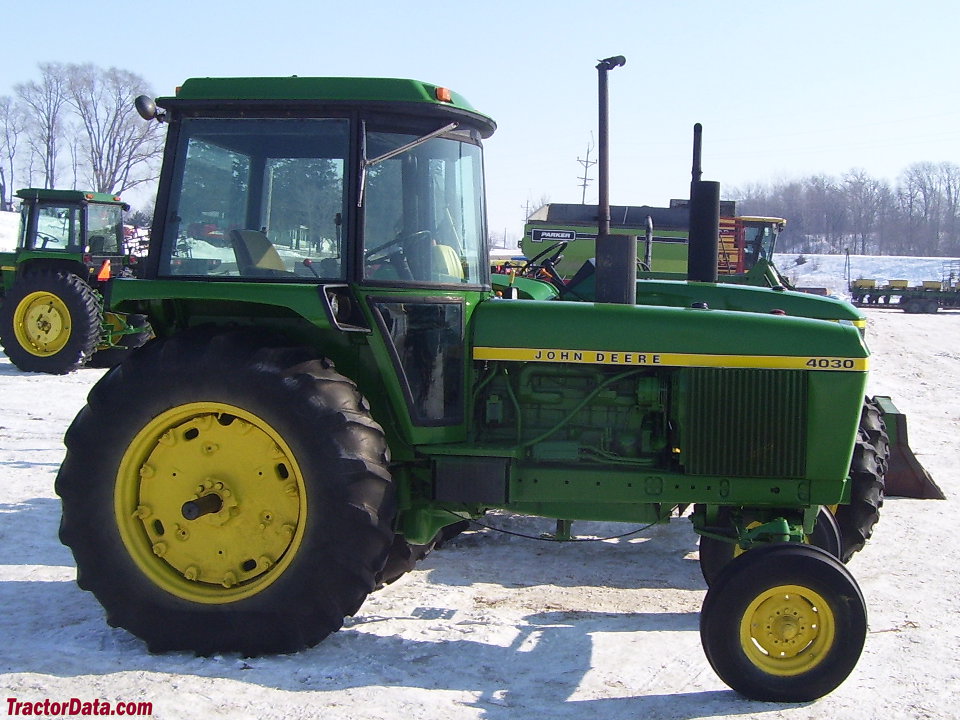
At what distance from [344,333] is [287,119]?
0.96 meters

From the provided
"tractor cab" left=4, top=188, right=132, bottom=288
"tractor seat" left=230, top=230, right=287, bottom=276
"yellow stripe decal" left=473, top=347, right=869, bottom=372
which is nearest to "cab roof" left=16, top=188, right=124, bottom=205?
"tractor cab" left=4, top=188, right=132, bottom=288

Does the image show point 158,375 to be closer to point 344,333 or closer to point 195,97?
point 344,333

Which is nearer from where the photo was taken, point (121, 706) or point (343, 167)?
point (121, 706)

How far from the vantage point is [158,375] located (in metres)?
4.06

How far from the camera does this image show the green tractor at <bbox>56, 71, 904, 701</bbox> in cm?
398

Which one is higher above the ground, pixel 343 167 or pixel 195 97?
pixel 195 97

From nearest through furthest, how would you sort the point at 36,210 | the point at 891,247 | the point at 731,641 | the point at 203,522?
the point at 731,641 → the point at 203,522 → the point at 36,210 → the point at 891,247

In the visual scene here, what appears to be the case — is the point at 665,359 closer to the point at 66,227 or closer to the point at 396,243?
the point at 396,243

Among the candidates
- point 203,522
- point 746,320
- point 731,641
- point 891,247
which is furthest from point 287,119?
point 891,247

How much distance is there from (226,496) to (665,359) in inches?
→ 78.9

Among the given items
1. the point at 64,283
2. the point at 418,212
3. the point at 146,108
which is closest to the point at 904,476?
the point at 418,212

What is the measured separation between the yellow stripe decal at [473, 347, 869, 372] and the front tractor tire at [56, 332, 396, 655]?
2.43 feet

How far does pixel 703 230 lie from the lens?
8.45 metres

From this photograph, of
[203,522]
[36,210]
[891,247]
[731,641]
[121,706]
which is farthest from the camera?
[891,247]
